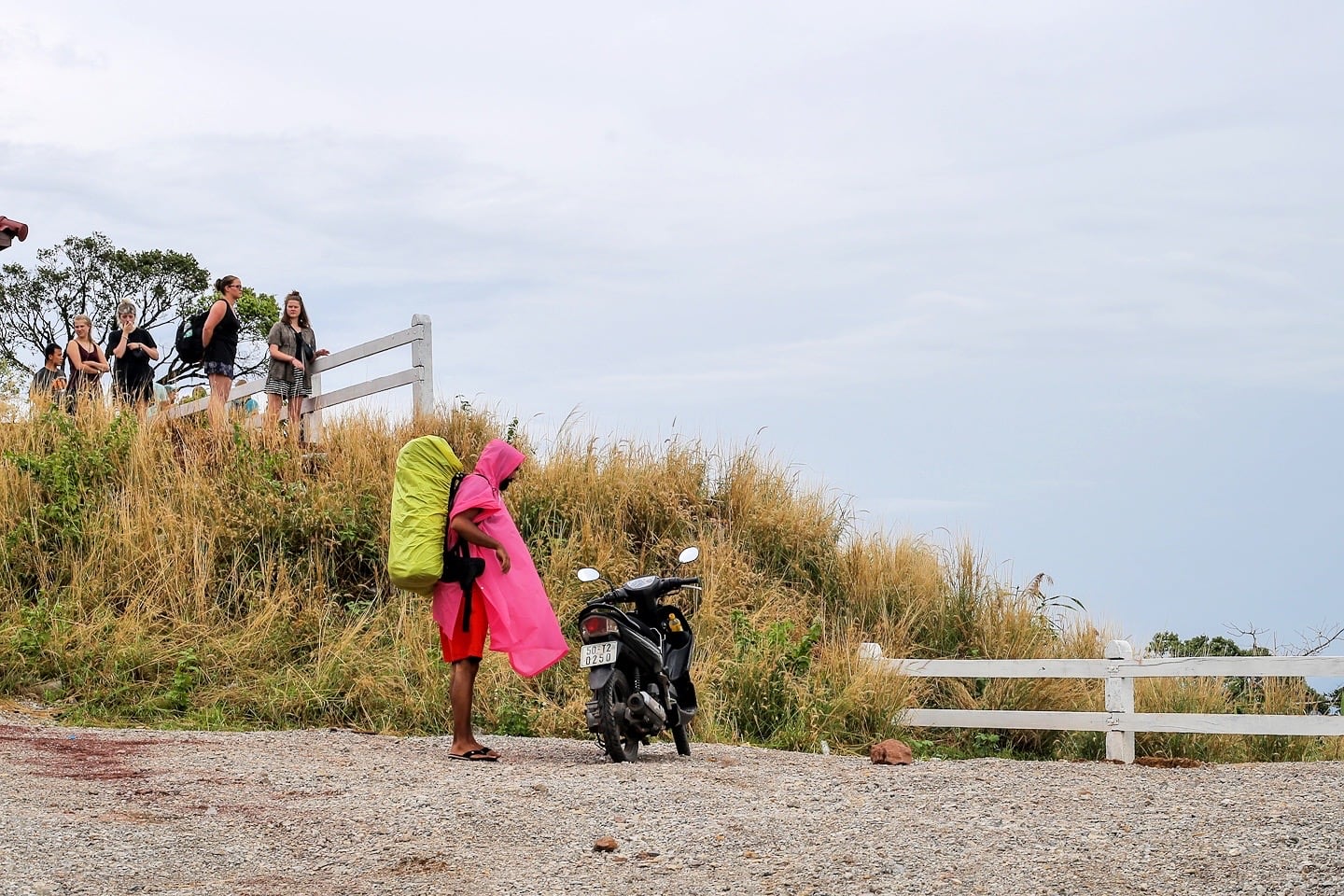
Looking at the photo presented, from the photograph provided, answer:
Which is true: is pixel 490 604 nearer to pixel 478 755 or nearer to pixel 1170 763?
pixel 478 755

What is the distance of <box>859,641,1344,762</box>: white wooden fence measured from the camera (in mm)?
12273

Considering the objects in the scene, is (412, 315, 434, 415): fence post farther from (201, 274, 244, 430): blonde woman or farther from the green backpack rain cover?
the green backpack rain cover

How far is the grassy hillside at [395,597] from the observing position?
12.8 metres

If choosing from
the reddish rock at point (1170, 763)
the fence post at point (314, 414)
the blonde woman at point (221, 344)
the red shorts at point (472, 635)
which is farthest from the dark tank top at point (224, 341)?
the reddish rock at point (1170, 763)

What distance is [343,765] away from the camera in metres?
9.27

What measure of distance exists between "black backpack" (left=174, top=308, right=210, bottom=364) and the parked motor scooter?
→ 10.4m

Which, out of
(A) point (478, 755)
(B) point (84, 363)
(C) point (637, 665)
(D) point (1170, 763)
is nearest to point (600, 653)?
(C) point (637, 665)

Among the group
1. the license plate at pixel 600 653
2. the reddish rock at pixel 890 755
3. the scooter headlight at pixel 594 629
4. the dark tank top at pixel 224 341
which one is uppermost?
the dark tank top at pixel 224 341

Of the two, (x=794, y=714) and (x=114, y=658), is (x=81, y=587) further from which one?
(x=794, y=714)

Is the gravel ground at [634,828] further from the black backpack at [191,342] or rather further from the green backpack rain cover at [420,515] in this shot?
the black backpack at [191,342]

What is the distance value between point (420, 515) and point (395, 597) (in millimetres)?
5664

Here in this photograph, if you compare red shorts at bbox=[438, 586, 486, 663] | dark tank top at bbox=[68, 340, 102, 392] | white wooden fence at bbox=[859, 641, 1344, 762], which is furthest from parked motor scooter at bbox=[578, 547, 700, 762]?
dark tank top at bbox=[68, 340, 102, 392]

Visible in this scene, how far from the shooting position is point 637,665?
9711 millimetres

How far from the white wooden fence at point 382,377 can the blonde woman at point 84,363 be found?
3.66 ft
